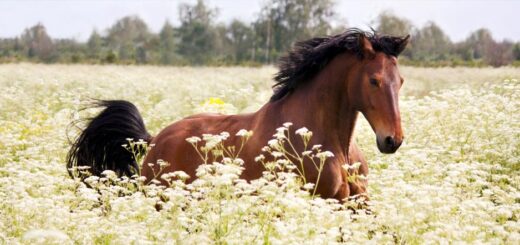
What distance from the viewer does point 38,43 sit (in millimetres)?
40719

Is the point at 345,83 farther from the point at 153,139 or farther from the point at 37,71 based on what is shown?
the point at 37,71

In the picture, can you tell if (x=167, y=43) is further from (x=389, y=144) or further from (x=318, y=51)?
(x=389, y=144)

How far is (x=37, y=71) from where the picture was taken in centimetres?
2719

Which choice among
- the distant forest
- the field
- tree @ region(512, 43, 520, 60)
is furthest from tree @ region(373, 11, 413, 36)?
the field

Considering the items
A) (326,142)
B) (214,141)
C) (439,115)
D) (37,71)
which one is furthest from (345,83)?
(37,71)

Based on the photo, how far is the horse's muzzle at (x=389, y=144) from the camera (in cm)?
560

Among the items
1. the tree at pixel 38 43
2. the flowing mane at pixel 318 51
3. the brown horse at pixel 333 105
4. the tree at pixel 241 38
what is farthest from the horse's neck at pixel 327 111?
the tree at pixel 241 38

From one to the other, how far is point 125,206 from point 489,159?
4.88 meters

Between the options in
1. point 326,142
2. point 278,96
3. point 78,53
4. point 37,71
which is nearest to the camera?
point 326,142

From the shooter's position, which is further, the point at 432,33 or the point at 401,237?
the point at 432,33

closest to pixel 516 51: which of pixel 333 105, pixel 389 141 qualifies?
pixel 333 105

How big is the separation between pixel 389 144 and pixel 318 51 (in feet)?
3.76

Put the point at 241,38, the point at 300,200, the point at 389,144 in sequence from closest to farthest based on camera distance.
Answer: the point at 300,200 → the point at 389,144 → the point at 241,38

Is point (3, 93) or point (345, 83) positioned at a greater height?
point (345, 83)
